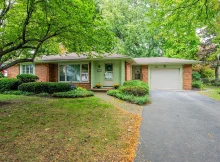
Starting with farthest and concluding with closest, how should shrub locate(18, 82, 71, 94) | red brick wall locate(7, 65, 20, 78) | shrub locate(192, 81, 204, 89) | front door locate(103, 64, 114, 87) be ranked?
1. red brick wall locate(7, 65, 20, 78)
2. shrub locate(192, 81, 204, 89)
3. front door locate(103, 64, 114, 87)
4. shrub locate(18, 82, 71, 94)

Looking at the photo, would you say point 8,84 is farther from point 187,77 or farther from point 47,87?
point 187,77

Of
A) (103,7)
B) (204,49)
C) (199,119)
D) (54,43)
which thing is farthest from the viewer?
(103,7)

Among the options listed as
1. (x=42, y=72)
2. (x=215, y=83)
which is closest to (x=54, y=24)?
(x=42, y=72)

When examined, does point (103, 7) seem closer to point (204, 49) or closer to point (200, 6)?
point (204, 49)

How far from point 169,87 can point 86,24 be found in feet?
42.1

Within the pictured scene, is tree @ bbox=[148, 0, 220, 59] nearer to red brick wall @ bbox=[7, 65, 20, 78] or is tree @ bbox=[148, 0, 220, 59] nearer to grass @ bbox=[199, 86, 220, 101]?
grass @ bbox=[199, 86, 220, 101]

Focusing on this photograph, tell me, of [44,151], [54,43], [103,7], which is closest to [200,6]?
[44,151]

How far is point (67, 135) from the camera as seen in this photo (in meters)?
4.07

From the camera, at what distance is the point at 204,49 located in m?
22.2

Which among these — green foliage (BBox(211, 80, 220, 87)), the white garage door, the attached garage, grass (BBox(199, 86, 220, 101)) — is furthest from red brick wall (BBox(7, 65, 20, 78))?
green foliage (BBox(211, 80, 220, 87))

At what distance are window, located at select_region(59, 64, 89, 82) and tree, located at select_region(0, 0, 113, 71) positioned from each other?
5624 mm

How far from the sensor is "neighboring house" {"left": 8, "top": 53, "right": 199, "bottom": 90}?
1365cm

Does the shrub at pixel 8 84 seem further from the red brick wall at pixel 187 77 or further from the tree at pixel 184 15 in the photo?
the red brick wall at pixel 187 77

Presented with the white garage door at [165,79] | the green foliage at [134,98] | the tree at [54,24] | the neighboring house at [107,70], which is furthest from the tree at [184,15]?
the white garage door at [165,79]
